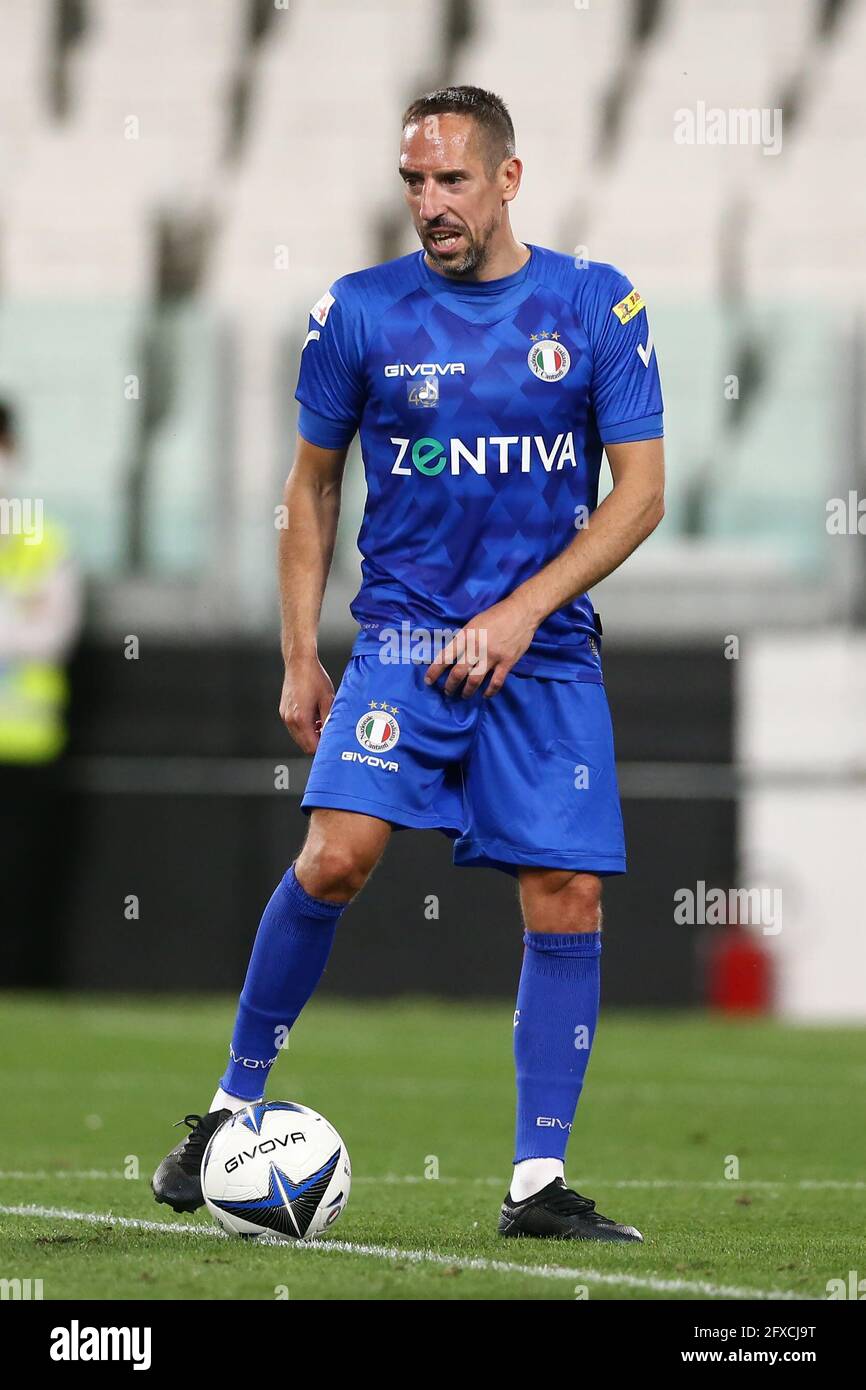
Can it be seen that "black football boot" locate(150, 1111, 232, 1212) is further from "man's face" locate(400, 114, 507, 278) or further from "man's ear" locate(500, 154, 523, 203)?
"man's ear" locate(500, 154, 523, 203)

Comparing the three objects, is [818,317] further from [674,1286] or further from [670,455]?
[674,1286]

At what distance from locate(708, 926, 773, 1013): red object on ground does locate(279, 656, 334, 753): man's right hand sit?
21.5 ft

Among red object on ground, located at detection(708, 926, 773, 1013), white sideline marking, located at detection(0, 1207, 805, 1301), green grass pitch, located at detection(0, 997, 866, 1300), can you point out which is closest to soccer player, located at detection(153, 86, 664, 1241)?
white sideline marking, located at detection(0, 1207, 805, 1301)

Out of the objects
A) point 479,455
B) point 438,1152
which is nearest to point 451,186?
point 479,455

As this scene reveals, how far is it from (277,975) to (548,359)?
50.5 inches

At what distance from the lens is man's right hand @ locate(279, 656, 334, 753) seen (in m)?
4.66

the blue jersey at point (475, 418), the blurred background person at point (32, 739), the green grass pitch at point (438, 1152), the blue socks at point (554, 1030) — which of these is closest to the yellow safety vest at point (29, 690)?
the blurred background person at point (32, 739)

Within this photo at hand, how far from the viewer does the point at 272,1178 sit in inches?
167

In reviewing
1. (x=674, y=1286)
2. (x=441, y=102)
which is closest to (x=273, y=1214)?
(x=674, y=1286)

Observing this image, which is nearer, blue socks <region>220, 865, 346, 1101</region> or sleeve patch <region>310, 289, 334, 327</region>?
blue socks <region>220, 865, 346, 1101</region>

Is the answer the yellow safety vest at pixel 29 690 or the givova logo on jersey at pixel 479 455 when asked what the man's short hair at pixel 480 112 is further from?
the yellow safety vest at pixel 29 690

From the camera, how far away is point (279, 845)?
11078 mm
